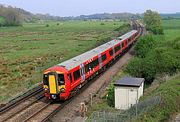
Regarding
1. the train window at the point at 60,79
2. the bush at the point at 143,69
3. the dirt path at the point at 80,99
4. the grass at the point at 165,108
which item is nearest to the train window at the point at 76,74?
the dirt path at the point at 80,99

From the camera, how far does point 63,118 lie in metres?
19.9

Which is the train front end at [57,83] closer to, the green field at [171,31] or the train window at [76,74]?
the train window at [76,74]

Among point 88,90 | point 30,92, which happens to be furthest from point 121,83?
point 30,92

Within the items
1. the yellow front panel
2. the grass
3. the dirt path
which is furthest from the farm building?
the yellow front panel

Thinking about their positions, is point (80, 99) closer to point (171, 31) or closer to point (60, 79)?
point (60, 79)

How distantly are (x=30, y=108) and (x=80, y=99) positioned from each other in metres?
4.26

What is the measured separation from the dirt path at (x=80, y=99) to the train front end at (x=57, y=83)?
1172 millimetres

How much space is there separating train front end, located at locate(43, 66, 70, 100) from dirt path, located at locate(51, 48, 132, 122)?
117 centimetres

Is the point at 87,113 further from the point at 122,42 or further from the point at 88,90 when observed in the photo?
the point at 122,42

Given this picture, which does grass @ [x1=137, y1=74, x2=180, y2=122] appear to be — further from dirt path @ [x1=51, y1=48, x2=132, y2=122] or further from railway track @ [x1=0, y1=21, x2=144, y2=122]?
railway track @ [x1=0, y1=21, x2=144, y2=122]

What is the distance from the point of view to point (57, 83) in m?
21.8

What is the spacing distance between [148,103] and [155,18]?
93275mm

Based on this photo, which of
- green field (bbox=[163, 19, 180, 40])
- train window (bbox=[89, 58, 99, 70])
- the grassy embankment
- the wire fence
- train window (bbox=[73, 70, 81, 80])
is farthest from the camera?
green field (bbox=[163, 19, 180, 40])

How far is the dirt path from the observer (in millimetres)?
20052
